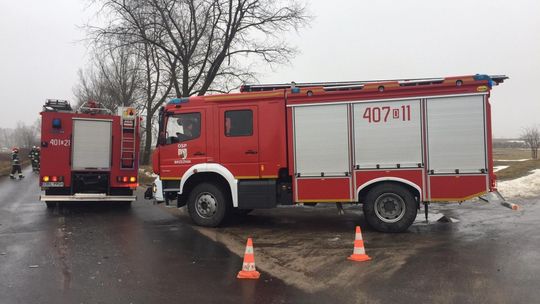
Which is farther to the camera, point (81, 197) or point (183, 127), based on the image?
point (81, 197)

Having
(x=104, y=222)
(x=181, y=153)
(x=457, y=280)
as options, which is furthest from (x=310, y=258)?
(x=104, y=222)

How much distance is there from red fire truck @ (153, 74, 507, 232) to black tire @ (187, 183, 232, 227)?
22 mm

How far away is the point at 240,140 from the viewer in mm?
9750

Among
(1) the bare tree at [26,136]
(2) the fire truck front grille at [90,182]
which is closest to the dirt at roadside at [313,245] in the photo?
(2) the fire truck front grille at [90,182]

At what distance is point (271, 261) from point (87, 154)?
825 cm

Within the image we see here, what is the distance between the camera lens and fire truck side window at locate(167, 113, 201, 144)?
396 inches

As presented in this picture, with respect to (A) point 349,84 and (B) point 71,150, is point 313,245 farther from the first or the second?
(B) point 71,150

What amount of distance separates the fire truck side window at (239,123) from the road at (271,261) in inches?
81.4

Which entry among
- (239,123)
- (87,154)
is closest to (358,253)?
(239,123)

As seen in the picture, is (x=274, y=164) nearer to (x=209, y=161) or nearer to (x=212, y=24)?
(x=209, y=161)

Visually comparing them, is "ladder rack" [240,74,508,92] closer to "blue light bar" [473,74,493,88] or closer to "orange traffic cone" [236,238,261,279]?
"blue light bar" [473,74,493,88]

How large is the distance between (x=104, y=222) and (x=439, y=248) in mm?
7546

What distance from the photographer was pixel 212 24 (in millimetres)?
18891

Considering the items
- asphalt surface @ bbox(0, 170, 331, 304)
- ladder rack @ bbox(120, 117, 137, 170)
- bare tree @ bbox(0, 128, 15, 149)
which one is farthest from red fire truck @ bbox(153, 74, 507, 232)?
bare tree @ bbox(0, 128, 15, 149)
